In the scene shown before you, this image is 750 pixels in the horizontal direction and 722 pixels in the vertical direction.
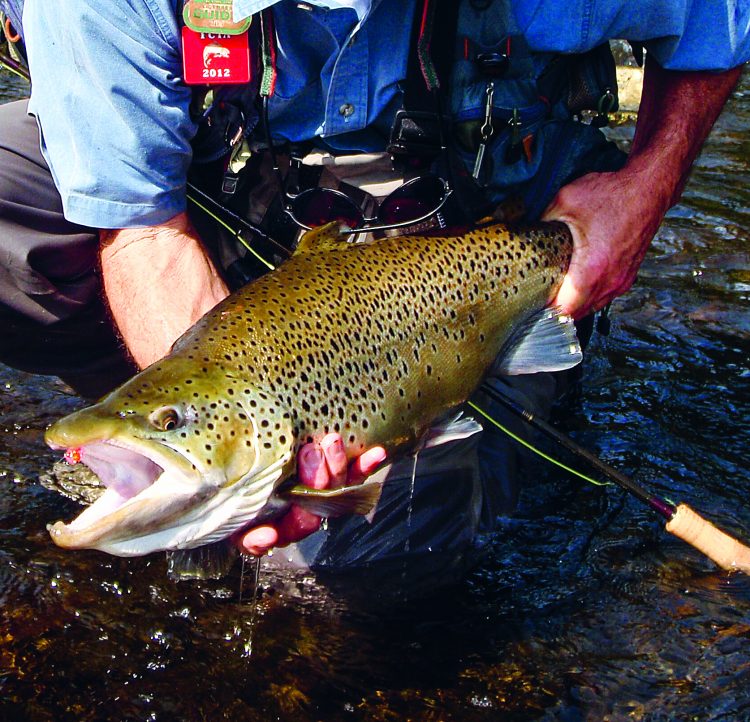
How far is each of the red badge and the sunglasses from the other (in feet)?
1.26

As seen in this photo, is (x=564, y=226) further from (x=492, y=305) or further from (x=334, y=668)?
(x=334, y=668)

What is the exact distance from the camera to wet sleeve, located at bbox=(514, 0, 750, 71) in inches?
Result: 108

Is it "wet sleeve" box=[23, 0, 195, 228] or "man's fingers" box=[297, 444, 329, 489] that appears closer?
"man's fingers" box=[297, 444, 329, 489]

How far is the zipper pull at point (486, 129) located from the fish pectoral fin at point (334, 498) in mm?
1062

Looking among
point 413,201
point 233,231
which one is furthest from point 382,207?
point 233,231

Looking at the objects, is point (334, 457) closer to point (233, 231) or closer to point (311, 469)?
point (311, 469)

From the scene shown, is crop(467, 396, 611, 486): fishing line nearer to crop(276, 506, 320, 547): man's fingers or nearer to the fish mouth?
crop(276, 506, 320, 547): man's fingers

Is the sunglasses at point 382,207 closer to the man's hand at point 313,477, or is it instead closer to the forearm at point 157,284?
the forearm at point 157,284

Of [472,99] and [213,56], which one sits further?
[472,99]

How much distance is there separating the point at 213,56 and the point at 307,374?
89cm

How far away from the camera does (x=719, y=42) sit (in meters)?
2.96

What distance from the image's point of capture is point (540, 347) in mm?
2562

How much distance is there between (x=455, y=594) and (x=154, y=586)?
830 millimetres

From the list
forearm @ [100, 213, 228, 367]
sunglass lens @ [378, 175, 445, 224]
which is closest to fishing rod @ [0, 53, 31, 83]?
forearm @ [100, 213, 228, 367]
